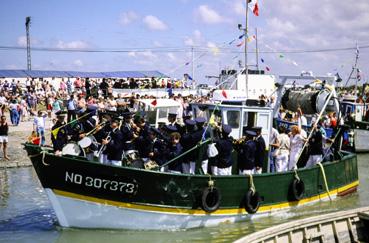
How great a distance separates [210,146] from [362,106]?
62.4 feet

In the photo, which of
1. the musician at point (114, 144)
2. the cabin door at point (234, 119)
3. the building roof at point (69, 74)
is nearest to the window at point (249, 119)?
the cabin door at point (234, 119)

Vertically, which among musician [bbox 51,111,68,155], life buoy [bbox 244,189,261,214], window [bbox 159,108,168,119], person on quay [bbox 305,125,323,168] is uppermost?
window [bbox 159,108,168,119]

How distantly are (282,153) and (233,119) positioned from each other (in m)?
1.69

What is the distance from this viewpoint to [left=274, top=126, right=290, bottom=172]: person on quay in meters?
13.8

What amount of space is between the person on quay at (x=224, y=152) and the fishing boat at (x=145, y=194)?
40 cm

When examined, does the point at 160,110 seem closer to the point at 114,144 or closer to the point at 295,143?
the point at 295,143

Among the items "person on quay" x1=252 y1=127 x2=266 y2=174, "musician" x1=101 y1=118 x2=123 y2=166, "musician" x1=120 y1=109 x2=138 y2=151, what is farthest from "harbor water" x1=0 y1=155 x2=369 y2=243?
"musician" x1=120 y1=109 x2=138 y2=151

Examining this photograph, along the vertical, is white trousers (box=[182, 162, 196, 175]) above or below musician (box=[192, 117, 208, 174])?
below

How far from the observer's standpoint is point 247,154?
12.6 meters

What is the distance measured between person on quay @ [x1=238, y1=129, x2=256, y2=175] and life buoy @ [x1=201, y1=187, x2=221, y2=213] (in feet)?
4.12

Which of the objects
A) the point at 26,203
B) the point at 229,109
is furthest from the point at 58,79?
the point at 229,109

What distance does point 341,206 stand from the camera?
1514 cm

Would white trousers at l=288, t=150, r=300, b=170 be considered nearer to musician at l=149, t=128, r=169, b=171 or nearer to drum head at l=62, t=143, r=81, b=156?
musician at l=149, t=128, r=169, b=171

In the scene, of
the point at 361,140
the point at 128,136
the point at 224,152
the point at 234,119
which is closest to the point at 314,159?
the point at 234,119
